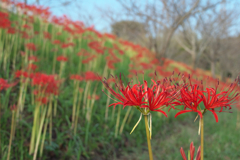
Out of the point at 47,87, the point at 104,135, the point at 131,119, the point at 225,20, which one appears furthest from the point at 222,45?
the point at 47,87

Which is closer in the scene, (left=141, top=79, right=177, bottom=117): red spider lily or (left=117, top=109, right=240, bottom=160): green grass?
(left=141, top=79, right=177, bottom=117): red spider lily

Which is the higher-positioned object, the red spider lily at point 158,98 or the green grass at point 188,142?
the red spider lily at point 158,98

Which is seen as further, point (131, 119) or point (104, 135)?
point (131, 119)

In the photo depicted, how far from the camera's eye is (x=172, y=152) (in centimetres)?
312

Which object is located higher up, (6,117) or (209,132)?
(6,117)

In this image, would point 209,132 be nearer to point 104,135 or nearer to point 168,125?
point 168,125

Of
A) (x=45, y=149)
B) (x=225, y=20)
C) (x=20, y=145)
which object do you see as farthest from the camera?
(x=225, y=20)

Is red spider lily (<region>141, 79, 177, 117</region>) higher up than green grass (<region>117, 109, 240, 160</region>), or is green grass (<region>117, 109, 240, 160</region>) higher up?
red spider lily (<region>141, 79, 177, 117</region>)

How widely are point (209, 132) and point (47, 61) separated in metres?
4.06

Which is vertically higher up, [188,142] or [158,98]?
[158,98]

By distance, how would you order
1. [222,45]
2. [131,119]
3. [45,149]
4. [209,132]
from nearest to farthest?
[45,149]
[131,119]
[209,132]
[222,45]

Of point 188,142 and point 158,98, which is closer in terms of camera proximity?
point 158,98

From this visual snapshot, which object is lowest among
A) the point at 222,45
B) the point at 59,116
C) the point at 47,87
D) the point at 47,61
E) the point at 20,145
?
the point at 20,145

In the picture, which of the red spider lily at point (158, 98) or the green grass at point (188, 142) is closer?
the red spider lily at point (158, 98)
